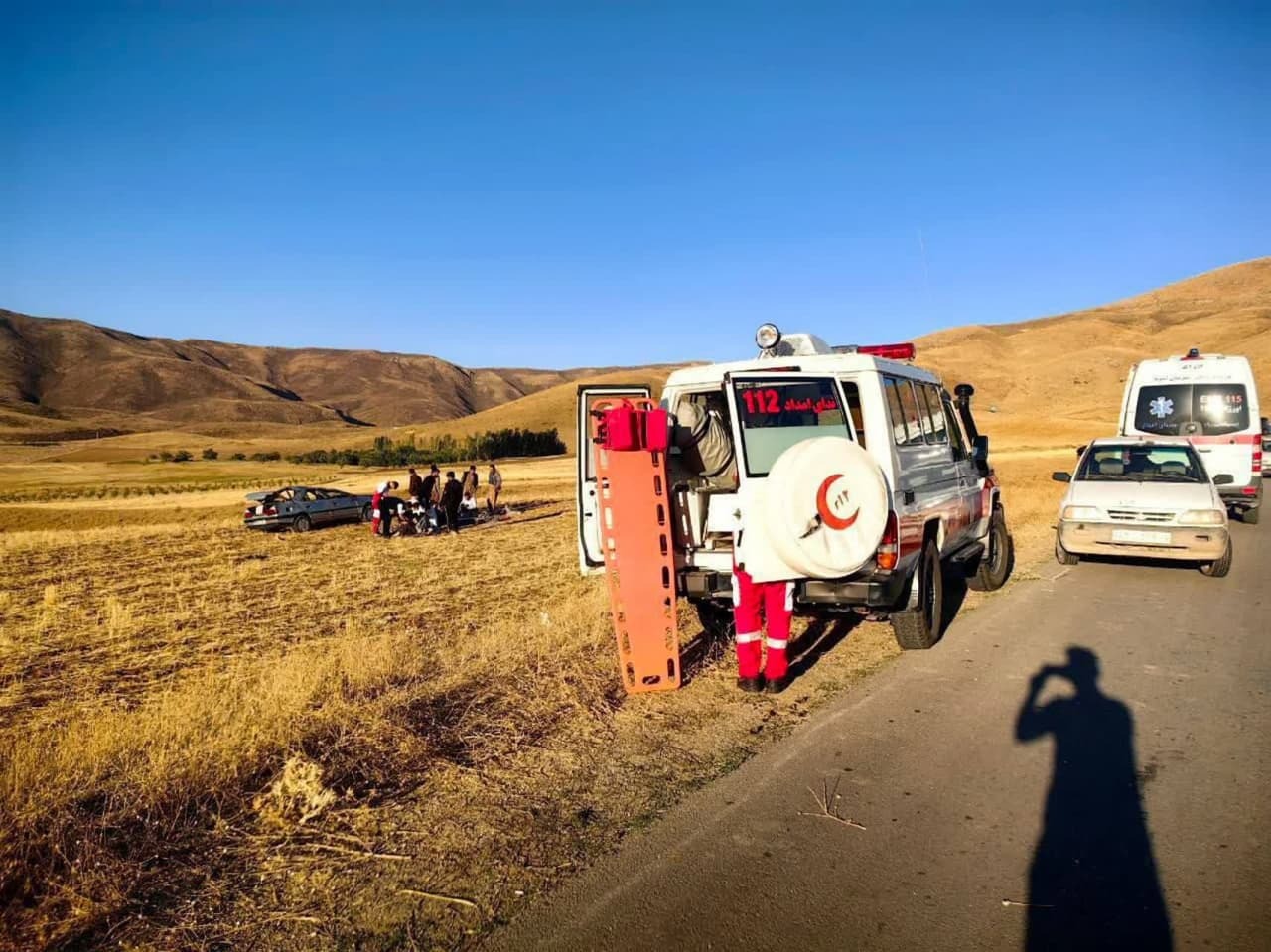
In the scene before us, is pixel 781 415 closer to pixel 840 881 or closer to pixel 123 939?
pixel 840 881

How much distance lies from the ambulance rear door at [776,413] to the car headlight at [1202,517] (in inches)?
253

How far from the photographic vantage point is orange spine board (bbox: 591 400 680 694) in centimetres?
586

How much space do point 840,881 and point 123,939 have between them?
112 inches

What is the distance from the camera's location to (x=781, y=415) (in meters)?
6.46

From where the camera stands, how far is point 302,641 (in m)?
9.30

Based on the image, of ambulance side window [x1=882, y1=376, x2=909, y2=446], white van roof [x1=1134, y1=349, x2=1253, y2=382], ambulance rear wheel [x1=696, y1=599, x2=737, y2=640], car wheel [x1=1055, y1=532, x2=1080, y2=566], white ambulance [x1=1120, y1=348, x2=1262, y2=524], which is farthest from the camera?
white van roof [x1=1134, y1=349, x2=1253, y2=382]

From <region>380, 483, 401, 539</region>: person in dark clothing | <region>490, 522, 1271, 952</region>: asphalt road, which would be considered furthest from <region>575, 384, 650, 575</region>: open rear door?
<region>380, 483, 401, 539</region>: person in dark clothing

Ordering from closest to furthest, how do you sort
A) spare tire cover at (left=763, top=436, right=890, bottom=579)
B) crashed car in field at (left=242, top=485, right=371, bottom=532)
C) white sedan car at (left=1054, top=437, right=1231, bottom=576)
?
spare tire cover at (left=763, top=436, right=890, bottom=579) → white sedan car at (left=1054, top=437, right=1231, bottom=576) → crashed car in field at (left=242, top=485, right=371, bottom=532)

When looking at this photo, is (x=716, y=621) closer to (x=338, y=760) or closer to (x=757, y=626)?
(x=757, y=626)

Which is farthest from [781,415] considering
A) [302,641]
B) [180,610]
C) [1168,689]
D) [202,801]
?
[180,610]

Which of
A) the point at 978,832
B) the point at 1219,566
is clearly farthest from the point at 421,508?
the point at 978,832

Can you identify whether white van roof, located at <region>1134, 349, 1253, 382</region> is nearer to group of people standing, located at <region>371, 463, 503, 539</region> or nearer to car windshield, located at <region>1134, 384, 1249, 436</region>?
car windshield, located at <region>1134, 384, 1249, 436</region>

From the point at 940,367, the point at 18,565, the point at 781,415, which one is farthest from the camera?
the point at 940,367

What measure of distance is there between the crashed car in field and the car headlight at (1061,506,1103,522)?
21463mm
